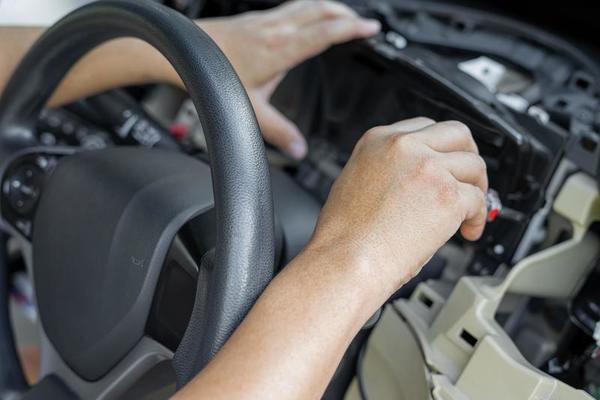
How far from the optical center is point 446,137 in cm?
60

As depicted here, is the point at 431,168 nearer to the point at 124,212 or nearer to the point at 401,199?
the point at 401,199

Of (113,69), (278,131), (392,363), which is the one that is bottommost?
(392,363)

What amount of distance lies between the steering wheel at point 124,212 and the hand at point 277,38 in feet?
0.74

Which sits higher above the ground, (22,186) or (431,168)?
(431,168)

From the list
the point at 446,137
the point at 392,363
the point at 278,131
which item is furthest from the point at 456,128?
the point at 278,131

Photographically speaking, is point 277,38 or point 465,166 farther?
point 277,38

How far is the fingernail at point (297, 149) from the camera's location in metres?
1.01

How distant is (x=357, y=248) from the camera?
531mm

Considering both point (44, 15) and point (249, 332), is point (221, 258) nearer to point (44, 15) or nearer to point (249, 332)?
point (249, 332)

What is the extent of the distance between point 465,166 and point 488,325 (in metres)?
0.20

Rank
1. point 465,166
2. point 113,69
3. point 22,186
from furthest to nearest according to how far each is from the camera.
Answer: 1. point 113,69
2. point 22,186
3. point 465,166

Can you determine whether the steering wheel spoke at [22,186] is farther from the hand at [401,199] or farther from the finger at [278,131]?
the hand at [401,199]

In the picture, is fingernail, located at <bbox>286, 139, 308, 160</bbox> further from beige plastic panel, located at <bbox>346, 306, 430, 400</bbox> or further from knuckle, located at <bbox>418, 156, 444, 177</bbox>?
knuckle, located at <bbox>418, 156, 444, 177</bbox>

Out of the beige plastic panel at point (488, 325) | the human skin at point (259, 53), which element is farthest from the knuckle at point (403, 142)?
the human skin at point (259, 53)
